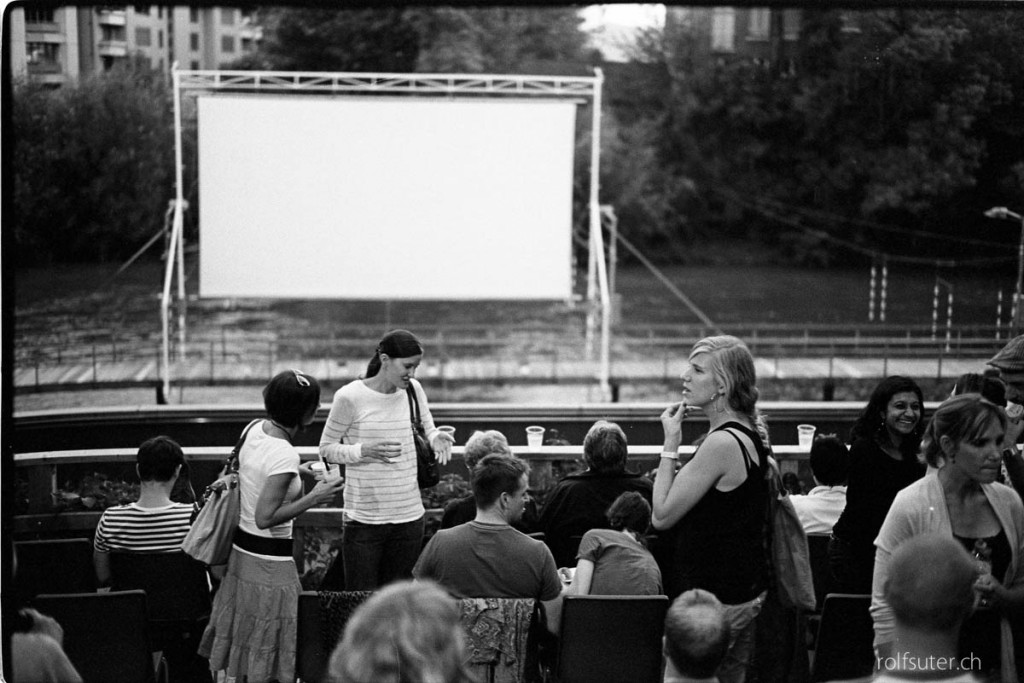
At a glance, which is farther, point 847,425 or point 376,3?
point 847,425

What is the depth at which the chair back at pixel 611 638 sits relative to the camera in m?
2.59

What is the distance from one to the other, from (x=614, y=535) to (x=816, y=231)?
22.0 meters

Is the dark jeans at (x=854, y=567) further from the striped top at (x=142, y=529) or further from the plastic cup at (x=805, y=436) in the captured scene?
the striped top at (x=142, y=529)

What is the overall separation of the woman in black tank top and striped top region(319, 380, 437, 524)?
1.12 metres

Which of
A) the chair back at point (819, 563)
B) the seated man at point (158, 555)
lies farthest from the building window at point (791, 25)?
the seated man at point (158, 555)

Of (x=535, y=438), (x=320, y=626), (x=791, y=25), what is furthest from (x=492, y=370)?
(x=320, y=626)

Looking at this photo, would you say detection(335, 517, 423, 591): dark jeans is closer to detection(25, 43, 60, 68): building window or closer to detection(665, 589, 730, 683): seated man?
detection(665, 589, 730, 683): seated man

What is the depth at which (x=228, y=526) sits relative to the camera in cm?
294

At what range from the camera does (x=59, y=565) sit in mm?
3061

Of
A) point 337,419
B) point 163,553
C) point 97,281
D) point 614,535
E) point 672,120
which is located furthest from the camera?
point 672,120

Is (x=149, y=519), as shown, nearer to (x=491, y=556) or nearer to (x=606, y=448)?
(x=491, y=556)

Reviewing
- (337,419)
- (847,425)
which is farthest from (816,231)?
(337,419)

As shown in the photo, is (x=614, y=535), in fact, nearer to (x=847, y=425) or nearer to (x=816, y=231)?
(x=847, y=425)

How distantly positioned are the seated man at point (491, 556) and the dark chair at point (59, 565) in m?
1.13
